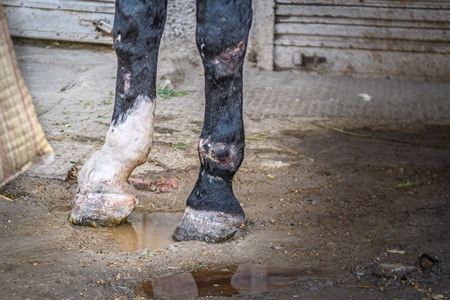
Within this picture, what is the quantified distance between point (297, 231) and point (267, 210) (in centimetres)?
25

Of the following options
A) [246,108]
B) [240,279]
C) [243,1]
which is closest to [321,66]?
[246,108]

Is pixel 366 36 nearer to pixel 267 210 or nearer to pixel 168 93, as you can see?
pixel 168 93

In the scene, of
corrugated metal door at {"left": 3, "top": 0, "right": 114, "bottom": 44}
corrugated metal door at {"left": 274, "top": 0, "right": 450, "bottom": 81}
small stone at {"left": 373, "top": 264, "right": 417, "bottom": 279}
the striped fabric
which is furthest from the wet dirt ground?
corrugated metal door at {"left": 3, "top": 0, "right": 114, "bottom": 44}

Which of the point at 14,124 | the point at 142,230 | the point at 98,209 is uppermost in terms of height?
the point at 14,124

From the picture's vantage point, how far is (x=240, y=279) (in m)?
2.47

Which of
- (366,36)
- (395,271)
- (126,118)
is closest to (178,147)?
(126,118)

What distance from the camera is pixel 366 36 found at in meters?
5.36

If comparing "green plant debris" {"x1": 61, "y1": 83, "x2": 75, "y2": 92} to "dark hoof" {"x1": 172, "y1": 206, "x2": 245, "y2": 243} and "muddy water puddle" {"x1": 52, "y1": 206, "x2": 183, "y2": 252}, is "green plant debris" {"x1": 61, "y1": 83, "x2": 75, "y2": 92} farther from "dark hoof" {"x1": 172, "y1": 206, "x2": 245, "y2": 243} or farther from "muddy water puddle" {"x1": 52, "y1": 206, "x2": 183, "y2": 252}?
"dark hoof" {"x1": 172, "y1": 206, "x2": 245, "y2": 243}

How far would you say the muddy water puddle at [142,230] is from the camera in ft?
9.06

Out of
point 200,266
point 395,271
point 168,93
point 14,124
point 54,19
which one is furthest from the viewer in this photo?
point 54,19

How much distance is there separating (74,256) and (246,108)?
2.25 meters

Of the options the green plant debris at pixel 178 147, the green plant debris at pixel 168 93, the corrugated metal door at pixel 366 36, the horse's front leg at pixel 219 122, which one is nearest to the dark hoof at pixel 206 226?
the horse's front leg at pixel 219 122

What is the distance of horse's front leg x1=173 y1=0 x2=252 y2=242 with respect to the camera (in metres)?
2.66

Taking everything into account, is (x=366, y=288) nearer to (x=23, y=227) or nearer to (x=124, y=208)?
(x=124, y=208)
